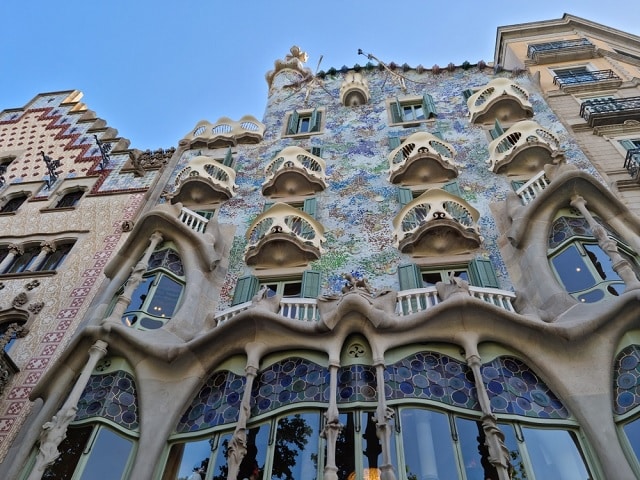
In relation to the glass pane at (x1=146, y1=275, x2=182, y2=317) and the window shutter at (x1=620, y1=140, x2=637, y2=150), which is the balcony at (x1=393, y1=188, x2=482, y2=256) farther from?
the window shutter at (x1=620, y1=140, x2=637, y2=150)

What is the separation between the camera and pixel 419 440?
7719 mm

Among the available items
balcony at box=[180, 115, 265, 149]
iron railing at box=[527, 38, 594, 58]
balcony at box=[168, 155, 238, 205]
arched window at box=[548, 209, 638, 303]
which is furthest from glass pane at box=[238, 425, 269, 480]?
iron railing at box=[527, 38, 594, 58]

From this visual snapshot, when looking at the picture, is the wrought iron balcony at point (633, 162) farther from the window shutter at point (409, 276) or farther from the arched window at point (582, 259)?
the window shutter at point (409, 276)

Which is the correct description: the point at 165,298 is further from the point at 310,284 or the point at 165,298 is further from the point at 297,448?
the point at 297,448

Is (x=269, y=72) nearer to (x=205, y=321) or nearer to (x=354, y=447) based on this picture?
(x=205, y=321)

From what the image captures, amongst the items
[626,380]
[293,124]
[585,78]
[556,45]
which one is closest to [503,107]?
[585,78]

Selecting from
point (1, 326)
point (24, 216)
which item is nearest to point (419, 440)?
point (1, 326)

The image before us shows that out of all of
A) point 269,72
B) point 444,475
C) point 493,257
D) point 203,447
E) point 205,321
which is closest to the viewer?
point 444,475

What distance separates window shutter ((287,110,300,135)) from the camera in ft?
63.1

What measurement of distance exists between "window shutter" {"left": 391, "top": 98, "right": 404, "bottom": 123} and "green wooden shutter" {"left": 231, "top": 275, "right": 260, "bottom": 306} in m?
9.18

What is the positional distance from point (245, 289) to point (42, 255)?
6.63 meters

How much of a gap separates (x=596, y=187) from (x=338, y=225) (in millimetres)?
6133

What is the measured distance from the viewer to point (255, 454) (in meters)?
8.01

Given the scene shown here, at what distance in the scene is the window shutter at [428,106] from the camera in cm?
1843
